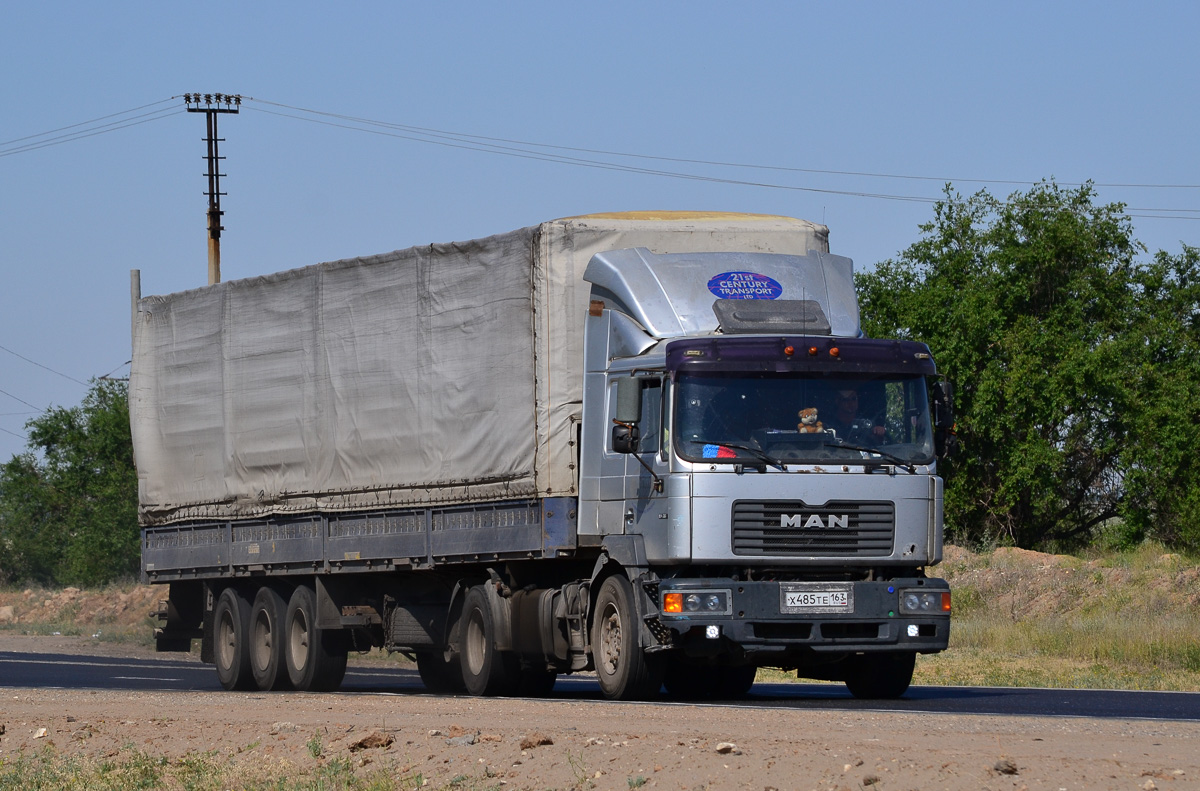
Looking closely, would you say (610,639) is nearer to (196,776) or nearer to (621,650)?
(621,650)

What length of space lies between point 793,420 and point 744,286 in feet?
4.90

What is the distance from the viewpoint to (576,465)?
16094 mm

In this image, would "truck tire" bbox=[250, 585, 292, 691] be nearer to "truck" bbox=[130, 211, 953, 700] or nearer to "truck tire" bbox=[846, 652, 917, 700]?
"truck" bbox=[130, 211, 953, 700]

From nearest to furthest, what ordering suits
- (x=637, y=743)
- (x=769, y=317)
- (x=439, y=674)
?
1. (x=637, y=743)
2. (x=769, y=317)
3. (x=439, y=674)

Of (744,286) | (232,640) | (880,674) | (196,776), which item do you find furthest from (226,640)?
(196,776)

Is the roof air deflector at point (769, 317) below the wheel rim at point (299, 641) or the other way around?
the other way around

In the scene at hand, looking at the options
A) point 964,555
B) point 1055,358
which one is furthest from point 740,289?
point 1055,358

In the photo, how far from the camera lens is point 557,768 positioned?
10.1 meters

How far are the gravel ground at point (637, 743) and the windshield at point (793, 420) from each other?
7.01 feet

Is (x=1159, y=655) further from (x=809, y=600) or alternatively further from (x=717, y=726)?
(x=717, y=726)

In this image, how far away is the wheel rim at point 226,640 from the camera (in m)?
21.3

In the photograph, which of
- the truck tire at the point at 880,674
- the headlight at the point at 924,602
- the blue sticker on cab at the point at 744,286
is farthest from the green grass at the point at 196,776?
the truck tire at the point at 880,674

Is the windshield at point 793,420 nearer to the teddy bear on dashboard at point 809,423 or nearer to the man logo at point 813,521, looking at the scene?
the teddy bear on dashboard at point 809,423

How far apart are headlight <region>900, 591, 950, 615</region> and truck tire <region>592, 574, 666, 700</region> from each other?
82.9 inches
